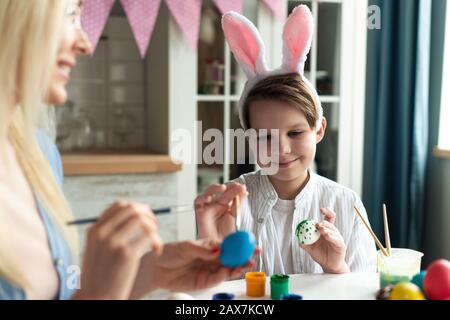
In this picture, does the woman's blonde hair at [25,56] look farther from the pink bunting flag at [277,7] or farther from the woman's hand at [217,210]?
the pink bunting flag at [277,7]

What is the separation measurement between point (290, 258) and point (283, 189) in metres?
0.16

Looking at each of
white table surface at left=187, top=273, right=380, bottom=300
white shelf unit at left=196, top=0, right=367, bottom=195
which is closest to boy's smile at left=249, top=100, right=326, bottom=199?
white table surface at left=187, top=273, right=380, bottom=300

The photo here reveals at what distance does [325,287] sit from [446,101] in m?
1.46

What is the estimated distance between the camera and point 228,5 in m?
2.18

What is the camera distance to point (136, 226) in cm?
55

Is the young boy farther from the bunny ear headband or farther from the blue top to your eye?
the blue top

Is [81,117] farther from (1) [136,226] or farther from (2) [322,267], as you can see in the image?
(1) [136,226]

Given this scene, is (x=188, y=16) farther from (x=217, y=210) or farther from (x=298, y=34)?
(x=217, y=210)

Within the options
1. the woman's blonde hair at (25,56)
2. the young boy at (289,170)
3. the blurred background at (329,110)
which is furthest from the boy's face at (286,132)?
the blurred background at (329,110)

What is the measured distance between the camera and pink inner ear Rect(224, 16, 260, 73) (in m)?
1.19

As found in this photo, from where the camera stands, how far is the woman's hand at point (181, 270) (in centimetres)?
78

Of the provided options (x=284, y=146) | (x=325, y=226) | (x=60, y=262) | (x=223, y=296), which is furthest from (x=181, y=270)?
(x=284, y=146)

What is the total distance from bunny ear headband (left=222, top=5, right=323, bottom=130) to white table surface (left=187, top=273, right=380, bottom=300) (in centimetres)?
39
